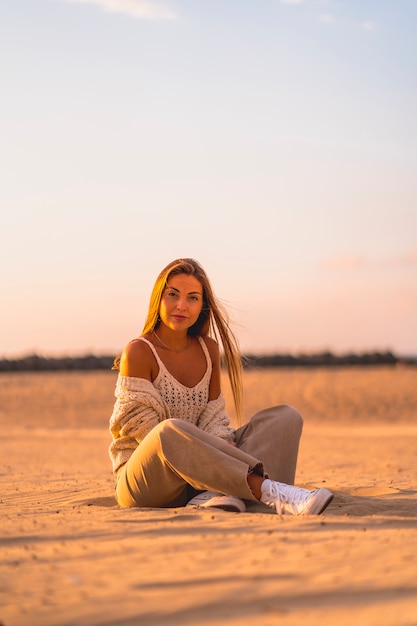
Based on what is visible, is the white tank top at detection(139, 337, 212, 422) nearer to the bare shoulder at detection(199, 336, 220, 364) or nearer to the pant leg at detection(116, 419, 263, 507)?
the bare shoulder at detection(199, 336, 220, 364)

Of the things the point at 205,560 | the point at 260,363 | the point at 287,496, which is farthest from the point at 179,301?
the point at 260,363

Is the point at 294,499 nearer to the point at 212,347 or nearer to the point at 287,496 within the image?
the point at 287,496

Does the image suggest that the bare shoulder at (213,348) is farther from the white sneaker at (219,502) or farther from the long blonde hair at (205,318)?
the white sneaker at (219,502)

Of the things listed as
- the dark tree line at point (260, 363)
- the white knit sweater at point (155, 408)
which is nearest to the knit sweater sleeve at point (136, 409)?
the white knit sweater at point (155, 408)

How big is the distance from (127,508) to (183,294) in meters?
1.46

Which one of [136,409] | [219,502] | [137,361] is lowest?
[219,502]

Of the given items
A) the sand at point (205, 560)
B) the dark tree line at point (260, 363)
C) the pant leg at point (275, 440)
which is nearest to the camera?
the sand at point (205, 560)

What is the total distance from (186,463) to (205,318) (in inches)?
54.1

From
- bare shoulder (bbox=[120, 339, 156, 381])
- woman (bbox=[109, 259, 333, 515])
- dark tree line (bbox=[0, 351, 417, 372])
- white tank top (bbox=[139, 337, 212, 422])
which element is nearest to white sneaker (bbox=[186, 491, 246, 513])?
woman (bbox=[109, 259, 333, 515])

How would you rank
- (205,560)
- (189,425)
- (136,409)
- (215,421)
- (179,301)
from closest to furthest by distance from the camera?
(205,560)
(189,425)
(136,409)
(179,301)
(215,421)

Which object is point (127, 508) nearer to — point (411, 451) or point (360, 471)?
point (360, 471)

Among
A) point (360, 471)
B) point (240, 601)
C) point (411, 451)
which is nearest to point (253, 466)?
point (240, 601)

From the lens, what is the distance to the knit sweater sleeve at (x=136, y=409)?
213 inches

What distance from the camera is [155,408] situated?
5453 mm
